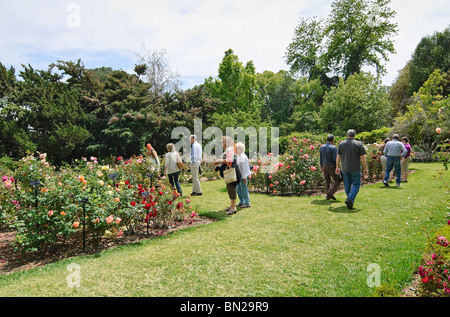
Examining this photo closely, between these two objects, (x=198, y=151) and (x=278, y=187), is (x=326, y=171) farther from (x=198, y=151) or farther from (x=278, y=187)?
(x=198, y=151)

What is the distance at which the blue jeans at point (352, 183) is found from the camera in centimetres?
617

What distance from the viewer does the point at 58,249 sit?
4.33 m

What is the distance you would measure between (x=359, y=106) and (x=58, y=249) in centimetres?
2789

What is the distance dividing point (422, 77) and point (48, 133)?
3809cm

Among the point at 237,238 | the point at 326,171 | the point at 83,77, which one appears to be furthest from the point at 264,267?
the point at 83,77

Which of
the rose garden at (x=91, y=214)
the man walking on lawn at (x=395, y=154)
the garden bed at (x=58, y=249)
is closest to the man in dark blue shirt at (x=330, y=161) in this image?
the rose garden at (x=91, y=214)

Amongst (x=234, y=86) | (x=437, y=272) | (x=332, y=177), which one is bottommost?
(x=437, y=272)

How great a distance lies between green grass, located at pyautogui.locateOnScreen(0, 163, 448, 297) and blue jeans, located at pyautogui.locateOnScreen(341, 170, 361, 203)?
360mm

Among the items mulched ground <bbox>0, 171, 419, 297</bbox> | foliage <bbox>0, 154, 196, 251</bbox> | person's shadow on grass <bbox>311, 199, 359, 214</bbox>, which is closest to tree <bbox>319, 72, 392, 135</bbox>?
person's shadow on grass <bbox>311, 199, 359, 214</bbox>


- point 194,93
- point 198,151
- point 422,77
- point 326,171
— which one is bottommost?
point 326,171

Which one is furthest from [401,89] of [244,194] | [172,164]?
[172,164]

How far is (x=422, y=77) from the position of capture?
102ft

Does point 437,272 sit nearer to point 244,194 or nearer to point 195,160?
point 244,194
